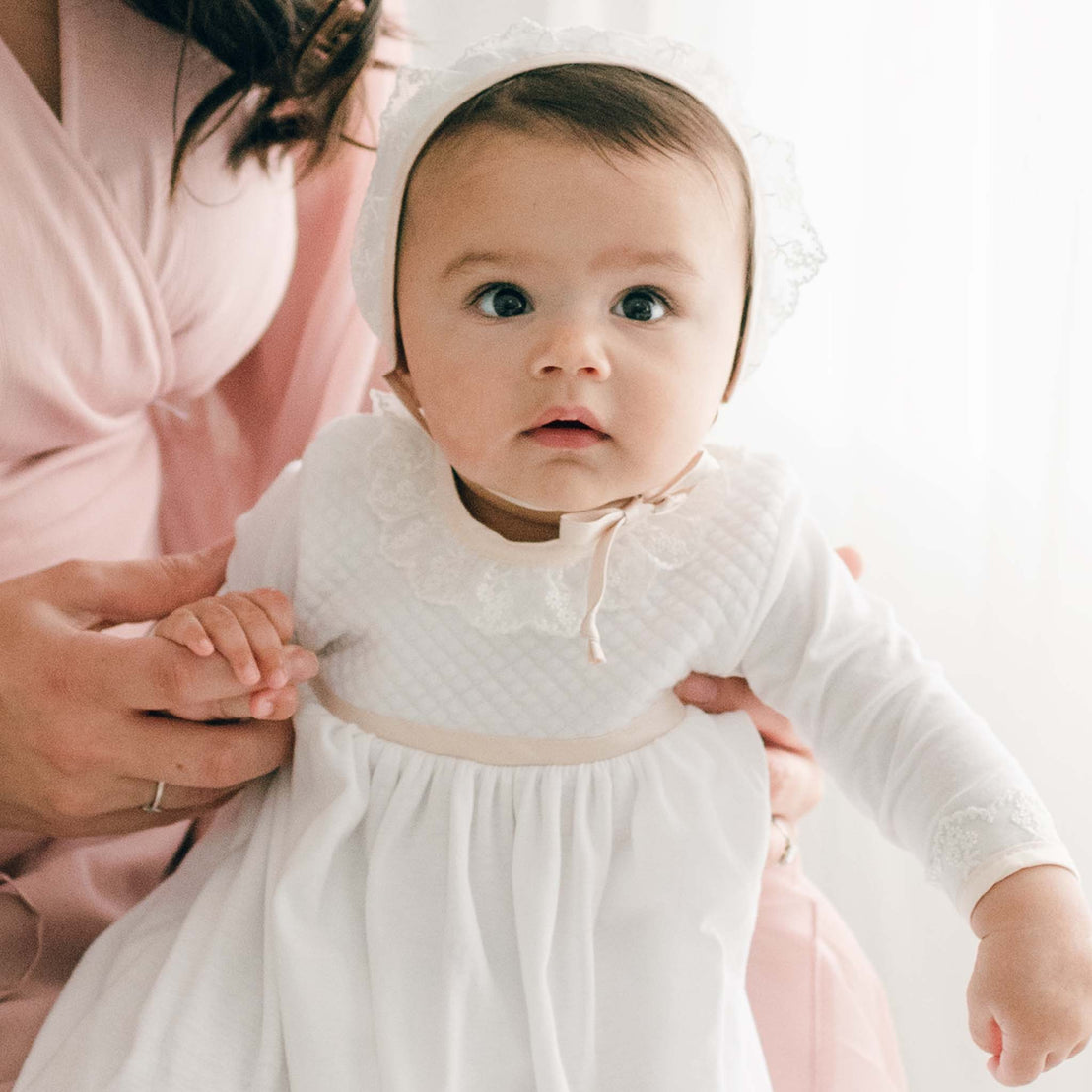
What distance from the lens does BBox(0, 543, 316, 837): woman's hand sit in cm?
86

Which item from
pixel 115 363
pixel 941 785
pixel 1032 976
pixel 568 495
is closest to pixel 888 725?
pixel 941 785

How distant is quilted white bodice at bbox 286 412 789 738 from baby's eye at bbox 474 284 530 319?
0.17m

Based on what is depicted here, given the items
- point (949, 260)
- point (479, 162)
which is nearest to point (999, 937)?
point (479, 162)

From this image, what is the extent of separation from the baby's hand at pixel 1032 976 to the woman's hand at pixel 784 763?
0.25 m

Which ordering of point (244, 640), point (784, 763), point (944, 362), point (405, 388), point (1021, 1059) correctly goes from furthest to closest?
point (944, 362) → point (784, 763) → point (405, 388) → point (244, 640) → point (1021, 1059)

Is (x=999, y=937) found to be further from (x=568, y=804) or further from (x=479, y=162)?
(x=479, y=162)

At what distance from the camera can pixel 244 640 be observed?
83 cm

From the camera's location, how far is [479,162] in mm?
800

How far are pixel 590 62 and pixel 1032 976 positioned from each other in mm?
678

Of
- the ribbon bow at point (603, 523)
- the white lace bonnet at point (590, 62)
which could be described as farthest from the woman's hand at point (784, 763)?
the white lace bonnet at point (590, 62)

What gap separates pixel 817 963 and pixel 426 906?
1.27 ft

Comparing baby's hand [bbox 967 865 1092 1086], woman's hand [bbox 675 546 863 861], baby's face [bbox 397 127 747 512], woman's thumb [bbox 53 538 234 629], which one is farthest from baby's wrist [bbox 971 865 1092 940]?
woman's thumb [bbox 53 538 234 629]

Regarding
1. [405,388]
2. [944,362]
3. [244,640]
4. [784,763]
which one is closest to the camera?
[244,640]

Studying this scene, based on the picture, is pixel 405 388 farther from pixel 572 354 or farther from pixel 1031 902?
pixel 1031 902
